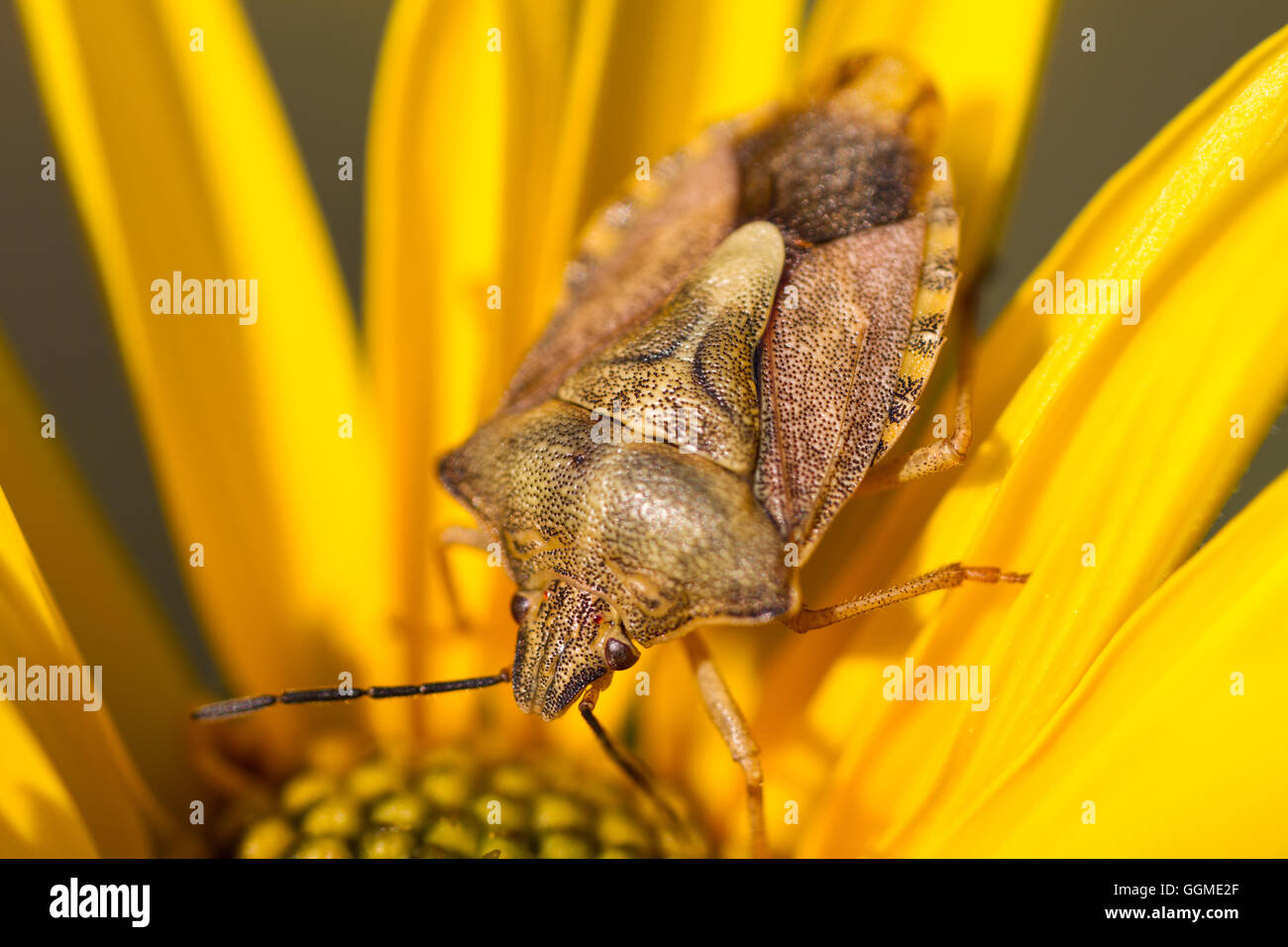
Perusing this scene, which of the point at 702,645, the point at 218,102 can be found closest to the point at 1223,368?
the point at 702,645

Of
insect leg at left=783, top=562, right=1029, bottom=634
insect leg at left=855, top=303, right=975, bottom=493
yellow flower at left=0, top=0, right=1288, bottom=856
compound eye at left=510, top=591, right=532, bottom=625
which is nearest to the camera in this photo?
yellow flower at left=0, top=0, right=1288, bottom=856

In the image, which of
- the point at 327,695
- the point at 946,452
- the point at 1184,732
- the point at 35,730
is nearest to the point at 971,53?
the point at 946,452

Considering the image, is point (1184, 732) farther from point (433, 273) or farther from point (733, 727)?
point (433, 273)

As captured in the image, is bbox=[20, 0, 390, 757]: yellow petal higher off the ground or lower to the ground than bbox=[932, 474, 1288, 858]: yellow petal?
higher

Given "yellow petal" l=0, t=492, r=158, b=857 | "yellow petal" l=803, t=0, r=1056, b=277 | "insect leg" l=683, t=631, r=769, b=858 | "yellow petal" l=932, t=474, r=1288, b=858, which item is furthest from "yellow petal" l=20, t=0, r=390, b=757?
"yellow petal" l=932, t=474, r=1288, b=858

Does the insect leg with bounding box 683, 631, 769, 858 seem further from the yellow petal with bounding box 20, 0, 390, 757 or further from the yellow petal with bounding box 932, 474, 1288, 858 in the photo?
the yellow petal with bounding box 20, 0, 390, 757

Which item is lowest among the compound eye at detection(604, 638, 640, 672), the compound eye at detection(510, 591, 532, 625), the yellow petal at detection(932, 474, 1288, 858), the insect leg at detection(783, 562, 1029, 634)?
the yellow petal at detection(932, 474, 1288, 858)

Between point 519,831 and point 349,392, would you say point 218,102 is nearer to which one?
point 349,392
